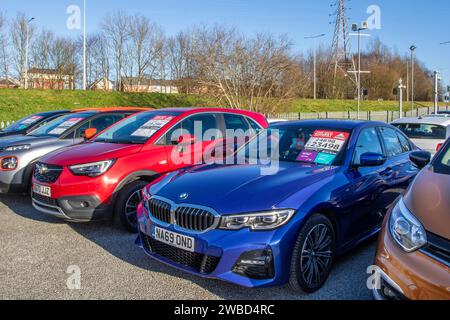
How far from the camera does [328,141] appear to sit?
423 centimetres

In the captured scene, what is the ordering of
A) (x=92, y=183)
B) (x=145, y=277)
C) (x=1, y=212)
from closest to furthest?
(x=145, y=277), (x=92, y=183), (x=1, y=212)

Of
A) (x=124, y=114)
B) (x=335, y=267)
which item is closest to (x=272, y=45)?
(x=124, y=114)

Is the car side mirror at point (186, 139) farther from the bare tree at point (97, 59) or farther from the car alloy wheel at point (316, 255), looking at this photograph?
the bare tree at point (97, 59)

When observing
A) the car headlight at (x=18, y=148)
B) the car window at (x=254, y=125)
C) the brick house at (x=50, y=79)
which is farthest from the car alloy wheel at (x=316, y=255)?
the brick house at (x=50, y=79)

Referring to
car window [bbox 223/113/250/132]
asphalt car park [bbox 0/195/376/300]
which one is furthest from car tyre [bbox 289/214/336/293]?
car window [bbox 223/113/250/132]

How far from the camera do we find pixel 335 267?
3873 millimetres

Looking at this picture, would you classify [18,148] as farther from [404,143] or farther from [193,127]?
[404,143]

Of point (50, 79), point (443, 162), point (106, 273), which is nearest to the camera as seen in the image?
point (443, 162)

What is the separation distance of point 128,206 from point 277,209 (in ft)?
8.39

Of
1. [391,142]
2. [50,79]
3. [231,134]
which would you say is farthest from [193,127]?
[50,79]

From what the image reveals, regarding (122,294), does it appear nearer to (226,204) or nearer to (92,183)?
(226,204)

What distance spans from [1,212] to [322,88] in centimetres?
5766

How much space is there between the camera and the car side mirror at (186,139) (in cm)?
552

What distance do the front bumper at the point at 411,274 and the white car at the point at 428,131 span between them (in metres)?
5.72
